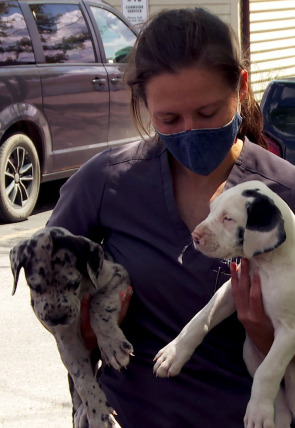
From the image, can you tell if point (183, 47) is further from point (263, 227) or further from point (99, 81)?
point (99, 81)

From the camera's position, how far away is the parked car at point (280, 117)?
668 cm

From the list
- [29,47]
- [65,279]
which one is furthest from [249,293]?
[29,47]

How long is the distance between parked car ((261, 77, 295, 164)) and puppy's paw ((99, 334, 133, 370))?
159 inches

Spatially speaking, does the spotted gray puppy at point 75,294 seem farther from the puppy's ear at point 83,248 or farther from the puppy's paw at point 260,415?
the puppy's paw at point 260,415

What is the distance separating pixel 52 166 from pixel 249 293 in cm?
763

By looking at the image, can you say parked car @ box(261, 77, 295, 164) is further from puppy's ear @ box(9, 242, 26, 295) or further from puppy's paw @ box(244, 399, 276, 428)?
puppy's paw @ box(244, 399, 276, 428)

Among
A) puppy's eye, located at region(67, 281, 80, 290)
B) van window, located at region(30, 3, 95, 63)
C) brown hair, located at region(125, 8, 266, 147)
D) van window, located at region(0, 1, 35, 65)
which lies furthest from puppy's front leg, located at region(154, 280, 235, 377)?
van window, located at region(30, 3, 95, 63)

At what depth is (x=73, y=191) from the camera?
302 centimetres

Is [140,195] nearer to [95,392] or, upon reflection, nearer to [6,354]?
Answer: [95,392]

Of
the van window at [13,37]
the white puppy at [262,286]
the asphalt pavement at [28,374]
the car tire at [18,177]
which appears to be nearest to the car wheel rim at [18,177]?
the car tire at [18,177]

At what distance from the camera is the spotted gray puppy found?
2801 millimetres

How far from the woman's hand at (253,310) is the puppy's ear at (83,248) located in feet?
1.43

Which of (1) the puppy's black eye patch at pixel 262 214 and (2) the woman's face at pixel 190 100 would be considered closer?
(1) the puppy's black eye patch at pixel 262 214

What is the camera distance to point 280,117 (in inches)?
266
